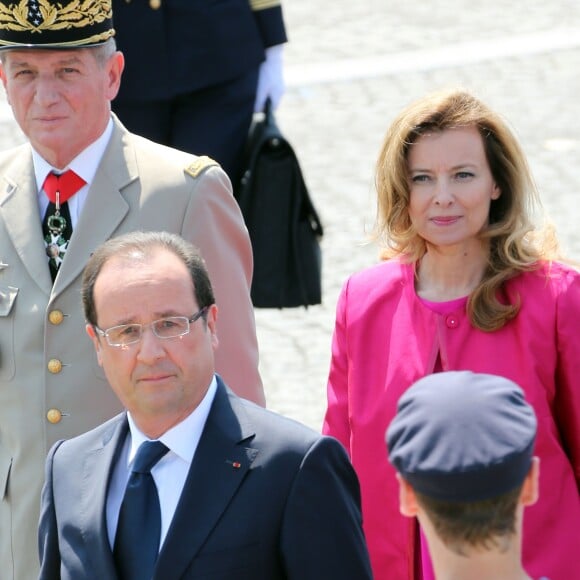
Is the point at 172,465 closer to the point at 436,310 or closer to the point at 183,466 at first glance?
the point at 183,466

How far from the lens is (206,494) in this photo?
3162 millimetres

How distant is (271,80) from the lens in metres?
6.05

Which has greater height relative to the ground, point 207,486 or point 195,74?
point 195,74

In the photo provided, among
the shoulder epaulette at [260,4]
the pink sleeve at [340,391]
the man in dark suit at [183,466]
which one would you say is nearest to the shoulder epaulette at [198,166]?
the pink sleeve at [340,391]

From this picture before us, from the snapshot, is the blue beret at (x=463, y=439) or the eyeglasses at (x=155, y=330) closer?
the blue beret at (x=463, y=439)

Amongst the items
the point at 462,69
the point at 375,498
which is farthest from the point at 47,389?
the point at 462,69

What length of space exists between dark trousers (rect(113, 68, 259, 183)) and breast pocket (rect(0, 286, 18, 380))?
181cm

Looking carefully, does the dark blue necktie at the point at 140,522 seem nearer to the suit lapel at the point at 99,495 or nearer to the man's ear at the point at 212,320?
the suit lapel at the point at 99,495

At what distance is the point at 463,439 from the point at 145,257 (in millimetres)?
1008

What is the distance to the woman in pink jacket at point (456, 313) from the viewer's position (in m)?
3.84

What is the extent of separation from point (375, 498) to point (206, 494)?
0.95m

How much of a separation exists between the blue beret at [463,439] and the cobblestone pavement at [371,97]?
3786 millimetres

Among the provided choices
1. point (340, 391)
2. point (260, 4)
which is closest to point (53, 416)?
point (340, 391)

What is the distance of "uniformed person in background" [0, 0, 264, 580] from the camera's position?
4.05 metres
